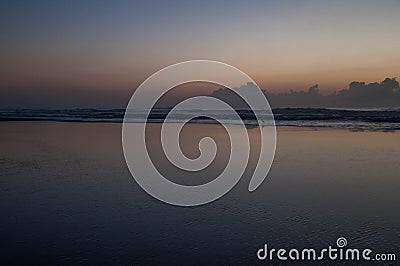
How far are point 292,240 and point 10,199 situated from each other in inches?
214

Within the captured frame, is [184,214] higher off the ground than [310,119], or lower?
lower

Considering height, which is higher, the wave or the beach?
the wave

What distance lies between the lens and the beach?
17.1 feet

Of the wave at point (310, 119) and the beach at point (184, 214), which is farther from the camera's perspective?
the wave at point (310, 119)

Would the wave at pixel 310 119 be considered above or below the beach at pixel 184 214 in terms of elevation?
above

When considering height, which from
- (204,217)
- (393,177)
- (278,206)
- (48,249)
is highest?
(393,177)

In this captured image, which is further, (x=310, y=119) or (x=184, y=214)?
(x=310, y=119)

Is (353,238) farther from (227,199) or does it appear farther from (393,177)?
(393,177)

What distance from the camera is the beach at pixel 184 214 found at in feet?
17.1

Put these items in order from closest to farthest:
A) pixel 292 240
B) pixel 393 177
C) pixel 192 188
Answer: pixel 292 240
pixel 192 188
pixel 393 177

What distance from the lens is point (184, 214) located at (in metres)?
6.70

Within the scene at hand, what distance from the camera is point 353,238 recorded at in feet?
18.5

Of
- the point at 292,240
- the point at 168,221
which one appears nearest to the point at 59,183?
the point at 168,221

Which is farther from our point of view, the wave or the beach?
the wave
